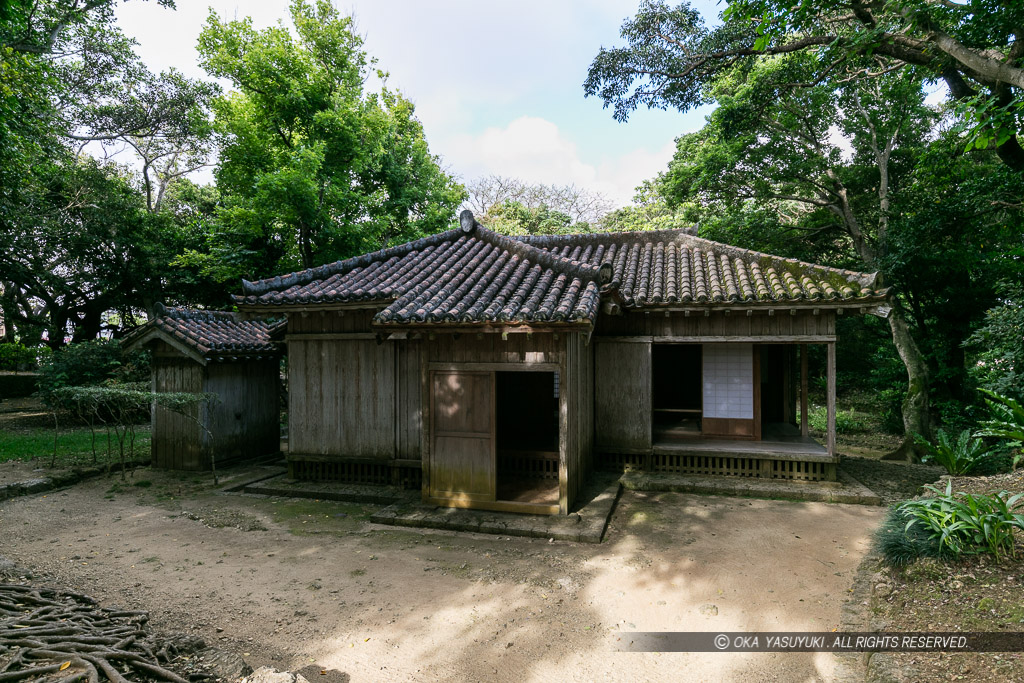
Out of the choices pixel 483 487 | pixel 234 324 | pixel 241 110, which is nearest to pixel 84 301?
pixel 241 110

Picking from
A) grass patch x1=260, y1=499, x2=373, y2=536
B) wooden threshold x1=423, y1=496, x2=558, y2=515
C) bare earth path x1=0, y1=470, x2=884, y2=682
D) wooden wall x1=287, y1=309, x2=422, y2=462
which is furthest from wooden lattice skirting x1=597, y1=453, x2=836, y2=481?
grass patch x1=260, y1=499, x2=373, y2=536

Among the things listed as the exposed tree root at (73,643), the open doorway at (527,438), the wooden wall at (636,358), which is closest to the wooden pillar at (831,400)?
the wooden wall at (636,358)

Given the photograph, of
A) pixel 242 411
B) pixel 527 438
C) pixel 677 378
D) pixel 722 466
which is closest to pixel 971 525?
pixel 722 466

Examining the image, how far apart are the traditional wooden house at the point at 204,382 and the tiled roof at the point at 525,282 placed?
2.69 meters

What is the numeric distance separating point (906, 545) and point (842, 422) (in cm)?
1404

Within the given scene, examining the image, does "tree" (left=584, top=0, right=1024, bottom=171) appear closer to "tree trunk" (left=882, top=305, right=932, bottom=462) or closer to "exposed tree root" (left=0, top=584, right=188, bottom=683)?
"tree trunk" (left=882, top=305, right=932, bottom=462)

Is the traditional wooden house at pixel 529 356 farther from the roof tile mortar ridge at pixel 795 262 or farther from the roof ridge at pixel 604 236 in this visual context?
the roof ridge at pixel 604 236

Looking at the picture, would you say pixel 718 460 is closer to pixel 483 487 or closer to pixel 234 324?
pixel 483 487

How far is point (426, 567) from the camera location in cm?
565

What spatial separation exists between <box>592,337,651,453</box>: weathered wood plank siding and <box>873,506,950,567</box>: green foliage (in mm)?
4299

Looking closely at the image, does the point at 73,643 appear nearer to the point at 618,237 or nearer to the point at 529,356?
the point at 529,356

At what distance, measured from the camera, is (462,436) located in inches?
288

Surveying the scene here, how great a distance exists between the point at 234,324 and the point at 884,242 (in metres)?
17.1

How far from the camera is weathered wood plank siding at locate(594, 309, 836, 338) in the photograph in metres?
8.38
